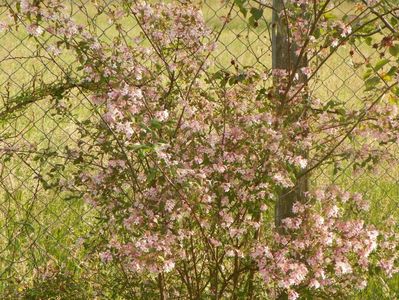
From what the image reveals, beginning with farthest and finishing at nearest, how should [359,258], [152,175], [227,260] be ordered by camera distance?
[227,260], [359,258], [152,175]

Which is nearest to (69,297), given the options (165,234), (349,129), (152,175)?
(165,234)

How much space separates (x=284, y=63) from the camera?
2805mm

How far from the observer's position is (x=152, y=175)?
2.18 meters

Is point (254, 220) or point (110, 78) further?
point (254, 220)

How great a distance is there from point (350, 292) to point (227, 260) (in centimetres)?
52

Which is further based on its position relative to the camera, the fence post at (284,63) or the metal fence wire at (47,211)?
the metal fence wire at (47,211)

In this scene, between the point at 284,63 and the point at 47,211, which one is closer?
the point at 284,63

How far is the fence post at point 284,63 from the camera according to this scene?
267 centimetres

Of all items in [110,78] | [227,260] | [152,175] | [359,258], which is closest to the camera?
[152,175]

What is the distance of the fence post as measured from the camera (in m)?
2.67

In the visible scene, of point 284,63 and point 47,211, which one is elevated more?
point 47,211

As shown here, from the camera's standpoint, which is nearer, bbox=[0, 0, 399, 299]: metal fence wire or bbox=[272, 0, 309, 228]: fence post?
bbox=[272, 0, 309, 228]: fence post

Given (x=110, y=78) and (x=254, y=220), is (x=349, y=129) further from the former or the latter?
(x=110, y=78)

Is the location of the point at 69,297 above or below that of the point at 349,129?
below
